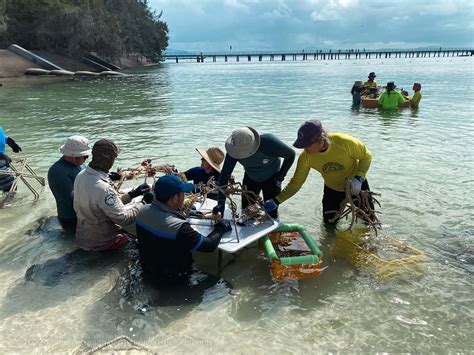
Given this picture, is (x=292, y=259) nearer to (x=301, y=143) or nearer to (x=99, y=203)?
(x=301, y=143)

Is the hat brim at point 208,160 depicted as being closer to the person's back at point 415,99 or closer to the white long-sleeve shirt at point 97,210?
the white long-sleeve shirt at point 97,210

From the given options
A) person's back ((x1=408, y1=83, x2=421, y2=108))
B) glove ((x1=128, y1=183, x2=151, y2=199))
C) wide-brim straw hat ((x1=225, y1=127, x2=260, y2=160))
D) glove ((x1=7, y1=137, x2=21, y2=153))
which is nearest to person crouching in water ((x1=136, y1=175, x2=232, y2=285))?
wide-brim straw hat ((x1=225, y1=127, x2=260, y2=160))

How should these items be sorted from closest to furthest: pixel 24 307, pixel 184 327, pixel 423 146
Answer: pixel 184 327, pixel 24 307, pixel 423 146

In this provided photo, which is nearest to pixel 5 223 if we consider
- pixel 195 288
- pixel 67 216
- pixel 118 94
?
pixel 67 216

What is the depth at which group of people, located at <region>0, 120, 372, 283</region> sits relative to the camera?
4.22 metres

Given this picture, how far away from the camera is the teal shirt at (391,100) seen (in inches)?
730

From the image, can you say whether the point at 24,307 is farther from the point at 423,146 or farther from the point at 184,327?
the point at 423,146

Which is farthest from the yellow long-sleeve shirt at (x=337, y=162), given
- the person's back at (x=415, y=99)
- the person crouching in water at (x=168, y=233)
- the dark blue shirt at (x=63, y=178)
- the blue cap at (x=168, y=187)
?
the person's back at (x=415, y=99)

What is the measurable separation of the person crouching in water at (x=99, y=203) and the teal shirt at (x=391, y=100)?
16295mm

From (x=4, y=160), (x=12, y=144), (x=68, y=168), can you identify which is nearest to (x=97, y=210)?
(x=68, y=168)

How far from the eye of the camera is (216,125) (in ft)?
54.9

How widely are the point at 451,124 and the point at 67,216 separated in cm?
1538

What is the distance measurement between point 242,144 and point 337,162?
1406mm

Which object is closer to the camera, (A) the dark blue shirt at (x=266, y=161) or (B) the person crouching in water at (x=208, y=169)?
(A) the dark blue shirt at (x=266, y=161)
